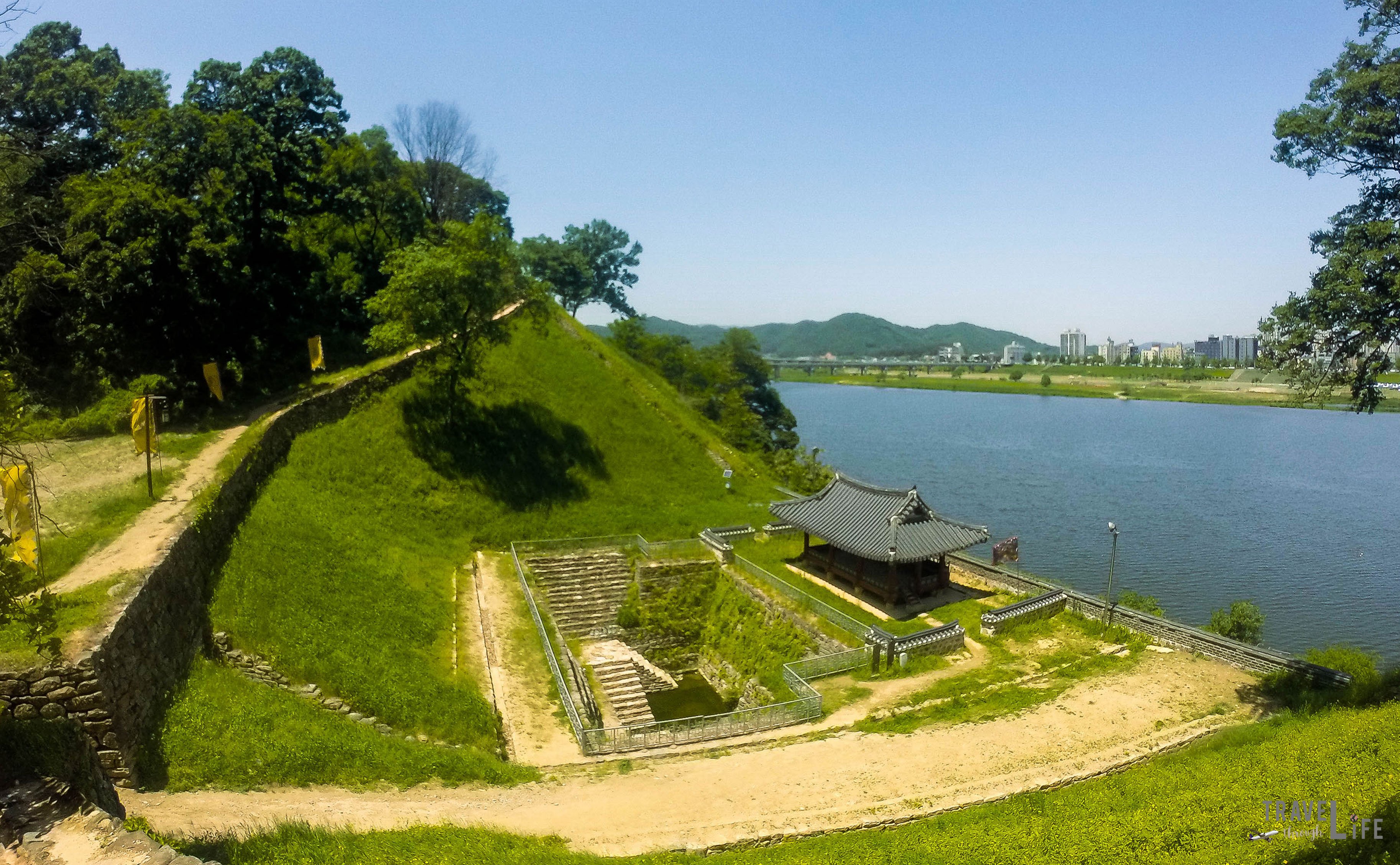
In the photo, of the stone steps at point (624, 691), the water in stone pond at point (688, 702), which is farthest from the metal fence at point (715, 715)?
the water in stone pond at point (688, 702)

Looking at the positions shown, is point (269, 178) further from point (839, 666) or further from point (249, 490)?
point (839, 666)

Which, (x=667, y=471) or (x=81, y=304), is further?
(x=667, y=471)

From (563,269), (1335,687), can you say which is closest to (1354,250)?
(1335,687)

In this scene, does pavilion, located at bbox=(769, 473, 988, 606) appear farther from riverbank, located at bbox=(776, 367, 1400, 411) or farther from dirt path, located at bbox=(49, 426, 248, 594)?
riverbank, located at bbox=(776, 367, 1400, 411)

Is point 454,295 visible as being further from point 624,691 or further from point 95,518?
point 624,691

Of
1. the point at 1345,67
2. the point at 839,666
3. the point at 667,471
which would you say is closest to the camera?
the point at 1345,67

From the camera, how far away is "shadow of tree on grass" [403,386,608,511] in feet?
112

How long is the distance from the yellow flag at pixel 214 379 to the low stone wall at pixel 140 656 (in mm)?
7432

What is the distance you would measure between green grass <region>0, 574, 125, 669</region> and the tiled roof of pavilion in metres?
20.4

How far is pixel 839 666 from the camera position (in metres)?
22.0

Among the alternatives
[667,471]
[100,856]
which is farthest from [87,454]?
[667,471]

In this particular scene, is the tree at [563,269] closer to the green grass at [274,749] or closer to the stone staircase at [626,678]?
the stone staircase at [626,678]

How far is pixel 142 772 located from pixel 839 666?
16668 mm

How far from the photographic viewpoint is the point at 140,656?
1388cm
